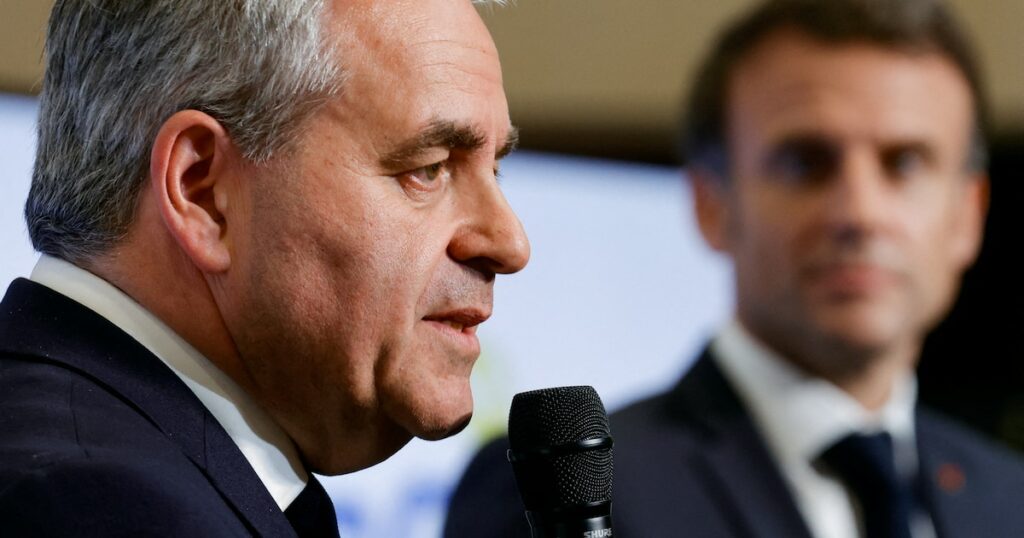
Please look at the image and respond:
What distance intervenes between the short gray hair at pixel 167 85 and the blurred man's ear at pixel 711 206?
1960 millimetres

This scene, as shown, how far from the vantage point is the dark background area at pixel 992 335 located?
3820 millimetres

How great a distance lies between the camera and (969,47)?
3578 millimetres

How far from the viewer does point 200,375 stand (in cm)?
135

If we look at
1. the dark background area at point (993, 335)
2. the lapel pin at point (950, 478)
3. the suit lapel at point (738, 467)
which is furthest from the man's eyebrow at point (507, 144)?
the dark background area at point (993, 335)

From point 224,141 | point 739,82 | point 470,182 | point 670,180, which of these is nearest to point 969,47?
point 739,82

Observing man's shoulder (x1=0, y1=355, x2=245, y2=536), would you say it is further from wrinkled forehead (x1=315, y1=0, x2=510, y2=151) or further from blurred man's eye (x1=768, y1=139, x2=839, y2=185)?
blurred man's eye (x1=768, y1=139, x2=839, y2=185)

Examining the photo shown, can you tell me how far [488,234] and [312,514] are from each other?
0.39 m

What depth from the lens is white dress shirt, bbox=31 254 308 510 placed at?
1.34 metres

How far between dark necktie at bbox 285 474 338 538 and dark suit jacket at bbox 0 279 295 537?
87 millimetres

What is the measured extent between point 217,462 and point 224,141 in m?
0.37

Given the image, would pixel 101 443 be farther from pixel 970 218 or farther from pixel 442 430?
pixel 970 218

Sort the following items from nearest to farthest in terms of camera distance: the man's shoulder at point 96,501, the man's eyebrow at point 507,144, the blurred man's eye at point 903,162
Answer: the man's shoulder at point 96,501, the man's eyebrow at point 507,144, the blurred man's eye at point 903,162

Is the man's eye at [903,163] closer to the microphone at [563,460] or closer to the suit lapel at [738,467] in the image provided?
the suit lapel at [738,467]

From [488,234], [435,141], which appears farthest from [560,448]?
[435,141]
